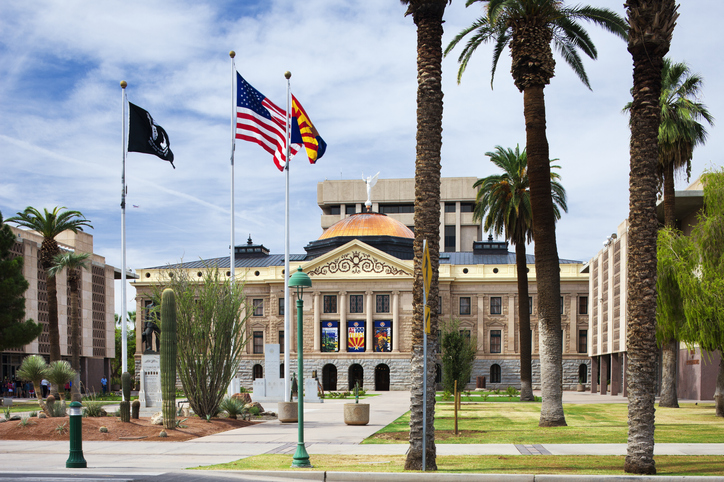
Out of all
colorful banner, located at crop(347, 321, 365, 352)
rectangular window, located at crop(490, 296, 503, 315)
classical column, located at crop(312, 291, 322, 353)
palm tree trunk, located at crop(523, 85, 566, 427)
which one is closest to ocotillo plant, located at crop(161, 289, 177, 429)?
palm tree trunk, located at crop(523, 85, 566, 427)

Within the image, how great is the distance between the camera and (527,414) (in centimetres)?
3148

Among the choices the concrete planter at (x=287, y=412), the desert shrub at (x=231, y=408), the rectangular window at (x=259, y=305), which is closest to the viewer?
the concrete planter at (x=287, y=412)

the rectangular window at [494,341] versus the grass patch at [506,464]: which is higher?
the grass patch at [506,464]

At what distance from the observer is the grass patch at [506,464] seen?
46.3ft

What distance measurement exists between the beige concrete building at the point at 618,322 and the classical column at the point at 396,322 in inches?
743

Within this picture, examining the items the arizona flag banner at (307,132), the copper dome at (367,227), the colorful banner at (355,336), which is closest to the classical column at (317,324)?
the colorful banner at (355,336)

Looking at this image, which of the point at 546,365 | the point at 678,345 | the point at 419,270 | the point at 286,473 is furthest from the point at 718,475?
the point at 678,345

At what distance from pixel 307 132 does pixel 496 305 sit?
49765 mm

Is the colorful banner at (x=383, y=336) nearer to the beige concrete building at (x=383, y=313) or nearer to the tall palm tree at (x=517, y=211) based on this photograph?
the beige concrete building at (x=383, y=313)

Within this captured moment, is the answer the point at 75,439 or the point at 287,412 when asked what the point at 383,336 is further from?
the point at 75,439

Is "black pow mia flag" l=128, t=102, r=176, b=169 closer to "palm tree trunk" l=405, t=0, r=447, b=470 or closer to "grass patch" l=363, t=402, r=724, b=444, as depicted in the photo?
"grass patch" l=363, t=402, r=724, b=444

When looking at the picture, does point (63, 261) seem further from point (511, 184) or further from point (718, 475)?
point (718, 475)

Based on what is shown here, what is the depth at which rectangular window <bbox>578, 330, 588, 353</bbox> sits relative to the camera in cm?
7669

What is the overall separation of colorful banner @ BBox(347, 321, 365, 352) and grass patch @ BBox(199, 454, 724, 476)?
59181 millimetres
